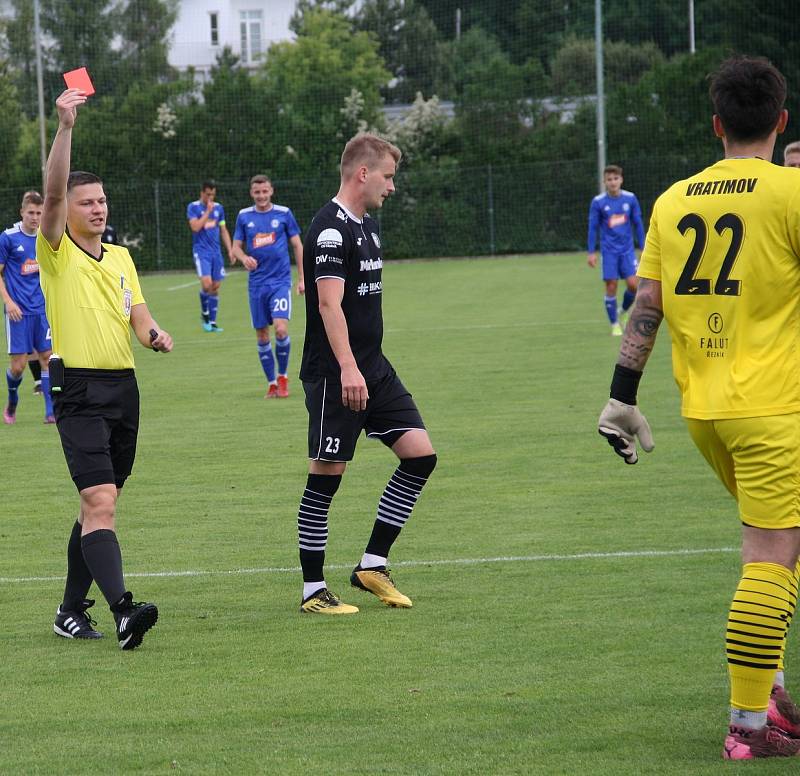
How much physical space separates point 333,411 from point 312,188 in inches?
1461

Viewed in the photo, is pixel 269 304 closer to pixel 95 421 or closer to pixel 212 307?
pixel 212 307

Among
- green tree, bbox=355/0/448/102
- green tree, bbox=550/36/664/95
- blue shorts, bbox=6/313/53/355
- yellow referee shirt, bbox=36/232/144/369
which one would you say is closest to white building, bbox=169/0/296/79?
green tree, bbox=355/0/448/102

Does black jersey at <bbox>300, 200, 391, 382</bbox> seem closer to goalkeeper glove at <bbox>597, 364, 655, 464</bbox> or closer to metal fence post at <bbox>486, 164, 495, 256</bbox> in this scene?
goalkeeper glove at <bbox>597, 364, 655, 464</bbox>

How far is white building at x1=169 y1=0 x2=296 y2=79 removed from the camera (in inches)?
2987

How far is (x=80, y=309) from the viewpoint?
6086 mm

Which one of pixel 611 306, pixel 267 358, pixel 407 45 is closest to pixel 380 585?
pixel 267 358

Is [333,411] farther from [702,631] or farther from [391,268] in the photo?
[391,268]

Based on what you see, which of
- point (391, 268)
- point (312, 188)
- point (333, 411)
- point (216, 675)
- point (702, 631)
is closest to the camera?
point (216, 675)

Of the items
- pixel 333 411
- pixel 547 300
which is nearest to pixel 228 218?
pixel 547 300

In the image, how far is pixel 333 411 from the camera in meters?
6.49

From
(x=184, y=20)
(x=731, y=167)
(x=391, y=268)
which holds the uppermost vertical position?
(x=184, y=20)

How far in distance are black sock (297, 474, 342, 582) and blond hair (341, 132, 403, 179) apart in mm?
1433

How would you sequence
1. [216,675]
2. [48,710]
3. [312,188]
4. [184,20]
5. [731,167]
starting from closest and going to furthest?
[731,167], [48,710], [216,675], [312,188], [184,20]

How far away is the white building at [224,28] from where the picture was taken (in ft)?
249
